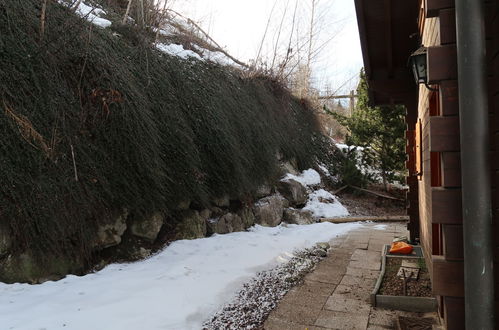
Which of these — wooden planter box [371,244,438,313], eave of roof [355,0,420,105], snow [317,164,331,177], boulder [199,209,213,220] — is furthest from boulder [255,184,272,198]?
snow [317,164,331,177]

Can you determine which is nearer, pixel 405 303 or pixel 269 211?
pixel 405 303

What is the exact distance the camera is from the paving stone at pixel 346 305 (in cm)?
344

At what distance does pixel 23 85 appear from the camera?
10.7 ft

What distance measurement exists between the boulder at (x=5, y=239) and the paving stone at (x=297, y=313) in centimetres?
245

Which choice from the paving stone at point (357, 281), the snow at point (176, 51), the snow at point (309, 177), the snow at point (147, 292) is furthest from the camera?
the snow at point (309, 177)

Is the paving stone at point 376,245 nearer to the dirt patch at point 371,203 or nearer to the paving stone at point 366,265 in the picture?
the paving stone at point 366,265

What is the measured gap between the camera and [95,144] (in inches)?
151

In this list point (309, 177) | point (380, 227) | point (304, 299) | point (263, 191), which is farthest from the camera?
point (309, 177)

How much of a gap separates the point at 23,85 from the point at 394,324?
4.02 meters

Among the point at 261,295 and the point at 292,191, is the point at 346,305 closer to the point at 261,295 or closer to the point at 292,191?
the point at 261,295

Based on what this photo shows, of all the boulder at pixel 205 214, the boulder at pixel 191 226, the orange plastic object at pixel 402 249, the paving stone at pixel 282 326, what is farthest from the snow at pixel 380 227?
the paving stone at pixel 282 326

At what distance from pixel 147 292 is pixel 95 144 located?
5.51 ft

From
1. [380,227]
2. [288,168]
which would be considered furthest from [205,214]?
[288,168]

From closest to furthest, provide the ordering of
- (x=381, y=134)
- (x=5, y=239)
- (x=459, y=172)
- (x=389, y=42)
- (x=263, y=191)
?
(x=459, y=172) → (x=5, y=239) → (x=389, y=42) → (x=263, y=191) → (x=381, y=134)
